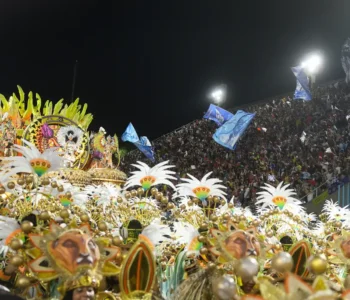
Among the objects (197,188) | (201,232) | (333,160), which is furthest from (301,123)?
(201,232)

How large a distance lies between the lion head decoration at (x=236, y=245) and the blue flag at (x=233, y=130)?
28.9 ft

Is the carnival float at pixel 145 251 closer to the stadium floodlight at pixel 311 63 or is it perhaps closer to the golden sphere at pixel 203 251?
the golden sphere at pixel 203 251

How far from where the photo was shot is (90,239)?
2.06m

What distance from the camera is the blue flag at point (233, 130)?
1130cm

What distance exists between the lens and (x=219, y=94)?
1788 cm

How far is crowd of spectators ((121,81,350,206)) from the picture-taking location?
11.4m

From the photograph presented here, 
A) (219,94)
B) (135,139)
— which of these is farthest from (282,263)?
(219,94)

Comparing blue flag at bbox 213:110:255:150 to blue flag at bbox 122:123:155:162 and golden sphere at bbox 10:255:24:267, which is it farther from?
golden sphere at bbox 10:255:24:267

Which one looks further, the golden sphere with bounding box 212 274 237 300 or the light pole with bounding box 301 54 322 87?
the light pole with bounding box 301 54 322 87

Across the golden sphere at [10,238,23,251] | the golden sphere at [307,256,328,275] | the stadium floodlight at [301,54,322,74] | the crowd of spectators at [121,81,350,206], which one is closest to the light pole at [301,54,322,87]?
the stadium floodlight at [301,54,322,74]

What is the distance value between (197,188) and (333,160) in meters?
7.67

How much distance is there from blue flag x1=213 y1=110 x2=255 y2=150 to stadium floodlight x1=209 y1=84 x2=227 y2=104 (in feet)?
21.6

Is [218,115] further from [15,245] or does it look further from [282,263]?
[282,263]

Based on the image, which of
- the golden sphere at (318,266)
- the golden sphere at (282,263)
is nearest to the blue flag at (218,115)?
the golden sphere at (282,263)
